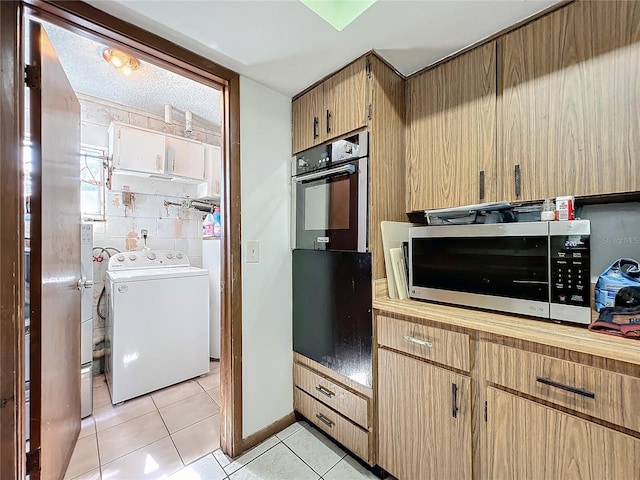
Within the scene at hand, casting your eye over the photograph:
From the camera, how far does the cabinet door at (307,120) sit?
5.61 ft

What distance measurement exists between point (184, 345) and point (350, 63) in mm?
2416

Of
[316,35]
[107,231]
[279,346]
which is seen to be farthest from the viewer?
[107,231]

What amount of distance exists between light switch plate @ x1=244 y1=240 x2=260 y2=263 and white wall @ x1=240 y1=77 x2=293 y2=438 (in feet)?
0.08

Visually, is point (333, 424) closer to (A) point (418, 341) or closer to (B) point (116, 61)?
(A) point (418, 341)

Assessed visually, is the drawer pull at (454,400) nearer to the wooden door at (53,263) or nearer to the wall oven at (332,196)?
the wall oven at (332,196)

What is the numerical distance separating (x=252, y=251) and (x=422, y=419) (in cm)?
119

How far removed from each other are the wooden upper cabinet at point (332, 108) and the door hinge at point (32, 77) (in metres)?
1.20

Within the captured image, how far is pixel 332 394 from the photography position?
161 cm

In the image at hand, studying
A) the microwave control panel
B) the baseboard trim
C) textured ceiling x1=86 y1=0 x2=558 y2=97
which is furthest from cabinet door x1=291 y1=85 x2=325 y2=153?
the baseboard trim

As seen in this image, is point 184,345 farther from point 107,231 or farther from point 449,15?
point 449,15

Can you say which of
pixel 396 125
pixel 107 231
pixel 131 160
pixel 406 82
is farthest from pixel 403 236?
pixel 107 231

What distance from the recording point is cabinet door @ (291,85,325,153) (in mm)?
1711

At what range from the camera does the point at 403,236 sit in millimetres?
1583

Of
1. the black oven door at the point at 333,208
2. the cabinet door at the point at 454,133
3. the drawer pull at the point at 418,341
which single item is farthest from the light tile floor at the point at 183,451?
the cabinet door at the point at 454,133
